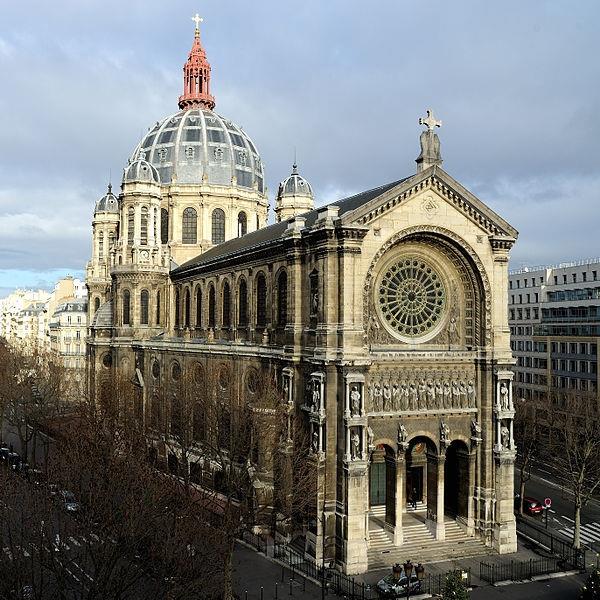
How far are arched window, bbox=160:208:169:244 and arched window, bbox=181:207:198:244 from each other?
1903 millimetres

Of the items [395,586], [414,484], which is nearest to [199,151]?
[414,484]

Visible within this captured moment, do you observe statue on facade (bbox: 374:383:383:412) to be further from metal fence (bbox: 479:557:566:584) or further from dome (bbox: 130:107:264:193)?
dome (bbox: 130:107:264:193)

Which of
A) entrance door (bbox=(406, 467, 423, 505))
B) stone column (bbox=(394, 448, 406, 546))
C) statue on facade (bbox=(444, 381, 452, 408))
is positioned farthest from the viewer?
entrance door (bbox=(406, 467, 423, 505))

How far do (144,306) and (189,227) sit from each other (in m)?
15.3

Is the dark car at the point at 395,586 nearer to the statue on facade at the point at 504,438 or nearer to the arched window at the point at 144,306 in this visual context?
the statue on facade at the point at 504,438

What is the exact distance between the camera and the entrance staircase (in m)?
41.3

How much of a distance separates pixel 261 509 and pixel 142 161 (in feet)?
149

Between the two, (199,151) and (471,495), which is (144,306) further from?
(471,495)

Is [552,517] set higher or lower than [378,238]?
lower

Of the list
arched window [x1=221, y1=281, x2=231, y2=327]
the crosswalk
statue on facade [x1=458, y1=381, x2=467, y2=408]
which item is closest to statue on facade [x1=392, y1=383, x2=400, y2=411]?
statue on facade [x1=458, y1=381, x2=467, y2=408]

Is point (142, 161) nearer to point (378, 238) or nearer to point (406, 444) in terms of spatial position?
point (378, 238)

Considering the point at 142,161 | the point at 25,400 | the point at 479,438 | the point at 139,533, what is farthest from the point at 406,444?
the point at 142,161

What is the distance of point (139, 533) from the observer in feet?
83.4

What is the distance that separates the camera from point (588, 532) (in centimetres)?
4897
